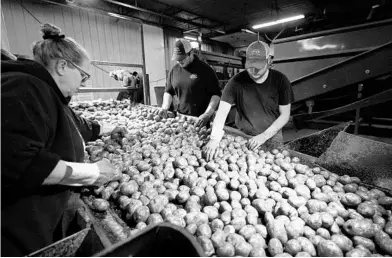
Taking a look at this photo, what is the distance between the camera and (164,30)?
13.1 meters

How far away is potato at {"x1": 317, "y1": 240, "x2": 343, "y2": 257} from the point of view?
1138 millimetres

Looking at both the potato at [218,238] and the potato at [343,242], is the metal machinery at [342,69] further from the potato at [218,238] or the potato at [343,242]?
the potato at [218,238]

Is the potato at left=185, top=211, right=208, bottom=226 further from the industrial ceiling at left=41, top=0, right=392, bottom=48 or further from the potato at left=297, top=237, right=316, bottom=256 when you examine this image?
the industrial ceiling at left=41, top=0, right=392, bottom=48

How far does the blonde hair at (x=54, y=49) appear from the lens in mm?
1347

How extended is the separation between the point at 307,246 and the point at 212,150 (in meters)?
1.30

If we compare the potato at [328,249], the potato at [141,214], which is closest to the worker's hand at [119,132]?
the potato at [141,214]

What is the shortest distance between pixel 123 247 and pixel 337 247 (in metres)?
1.11

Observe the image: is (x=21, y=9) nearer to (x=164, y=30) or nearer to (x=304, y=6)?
(x=164, y=30)

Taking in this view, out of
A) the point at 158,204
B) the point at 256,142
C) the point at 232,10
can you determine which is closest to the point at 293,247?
the point at 158,204

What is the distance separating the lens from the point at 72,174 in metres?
1.23

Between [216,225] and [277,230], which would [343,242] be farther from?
[216,225]

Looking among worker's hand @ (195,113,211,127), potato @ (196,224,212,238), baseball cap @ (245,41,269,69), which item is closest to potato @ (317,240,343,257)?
potato @ (196,224,212,238)

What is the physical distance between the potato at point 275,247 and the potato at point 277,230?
5cm

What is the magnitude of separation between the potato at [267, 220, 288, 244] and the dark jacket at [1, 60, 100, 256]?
1.27 meters
